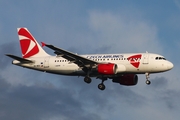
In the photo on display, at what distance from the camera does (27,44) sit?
90562mm

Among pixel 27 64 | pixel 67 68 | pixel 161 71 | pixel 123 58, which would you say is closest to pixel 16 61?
pixel 27 64

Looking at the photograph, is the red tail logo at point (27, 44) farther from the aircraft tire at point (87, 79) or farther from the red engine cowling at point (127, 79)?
the red engine cowling at point (127, 79)

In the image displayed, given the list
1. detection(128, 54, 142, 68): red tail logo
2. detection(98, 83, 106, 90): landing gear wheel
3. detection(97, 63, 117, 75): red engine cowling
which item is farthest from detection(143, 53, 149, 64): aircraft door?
detection(98, 83, 106, 90): landing gear wheel

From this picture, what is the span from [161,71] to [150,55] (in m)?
2.66

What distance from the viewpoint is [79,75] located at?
3263 inches

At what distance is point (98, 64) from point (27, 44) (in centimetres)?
1502

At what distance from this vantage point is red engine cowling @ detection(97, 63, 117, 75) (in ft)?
258

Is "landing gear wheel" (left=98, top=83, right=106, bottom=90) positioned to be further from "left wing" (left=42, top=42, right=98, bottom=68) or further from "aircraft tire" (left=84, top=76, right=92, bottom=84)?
"left wing" (left=42, top=42, right=98, bottom=68)

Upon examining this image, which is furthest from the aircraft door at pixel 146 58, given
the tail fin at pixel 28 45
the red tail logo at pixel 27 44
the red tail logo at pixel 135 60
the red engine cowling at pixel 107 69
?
the red tail logo at pixel 27 44

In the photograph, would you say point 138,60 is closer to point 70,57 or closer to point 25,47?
point 70,57

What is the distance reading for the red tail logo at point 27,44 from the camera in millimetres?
88812

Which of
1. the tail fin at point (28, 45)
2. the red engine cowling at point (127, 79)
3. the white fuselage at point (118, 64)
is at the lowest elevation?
the red engine cowling at point (127, 79)

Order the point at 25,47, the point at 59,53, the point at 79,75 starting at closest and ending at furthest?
the point at 59,53 < the point at 79,75 < the point at 25,47

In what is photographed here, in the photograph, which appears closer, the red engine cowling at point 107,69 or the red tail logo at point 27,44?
the red engine cowling at point 107,69
